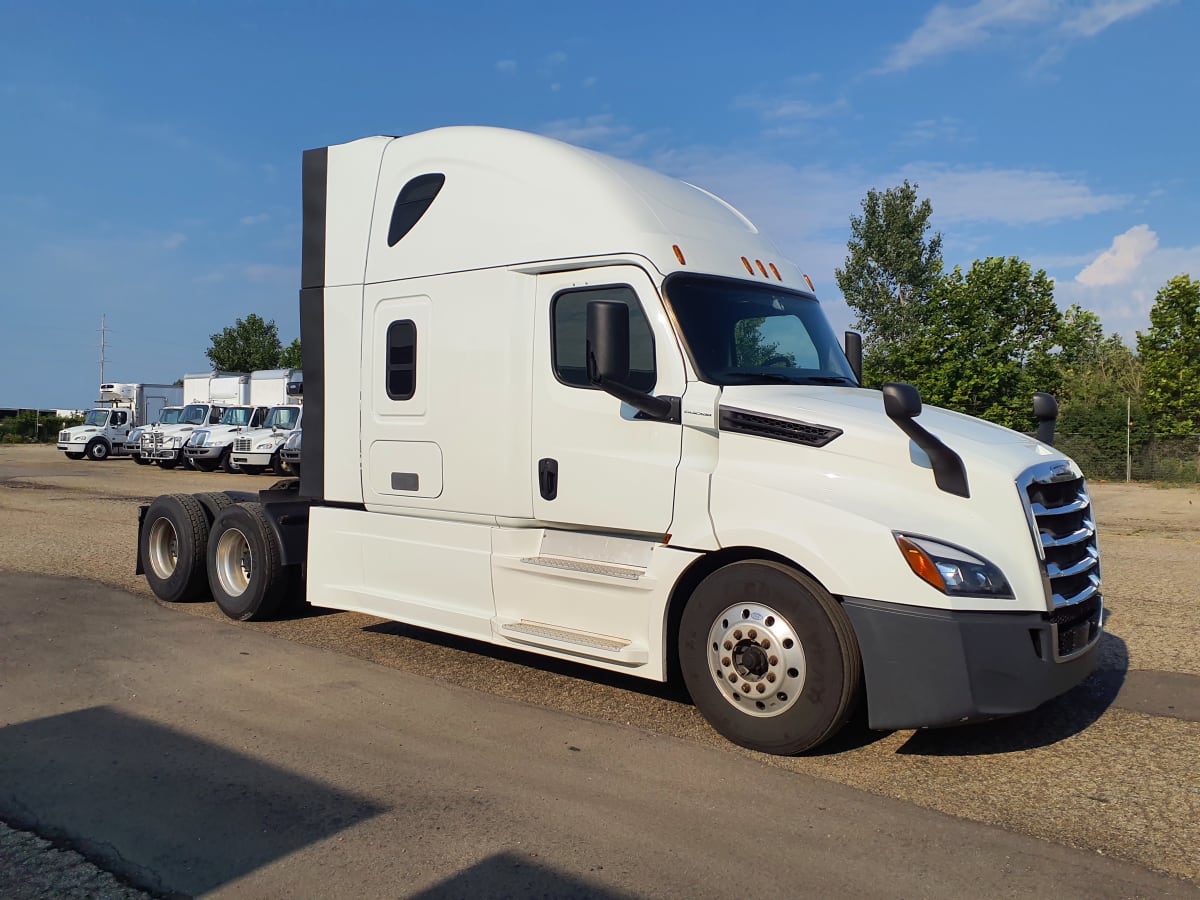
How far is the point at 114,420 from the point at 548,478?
127ft

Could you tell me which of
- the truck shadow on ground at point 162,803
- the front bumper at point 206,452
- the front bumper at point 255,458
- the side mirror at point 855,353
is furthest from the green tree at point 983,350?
the truck shadow on ground at point 162,803

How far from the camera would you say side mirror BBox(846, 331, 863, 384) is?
6.95 meters

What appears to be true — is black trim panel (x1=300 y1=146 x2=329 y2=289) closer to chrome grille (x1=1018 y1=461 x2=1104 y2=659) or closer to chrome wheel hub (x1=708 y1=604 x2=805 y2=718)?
chrome wheel hub (x1=708 y1=604 x2=805 y2=718)

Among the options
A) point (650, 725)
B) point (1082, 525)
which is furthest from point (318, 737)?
point (1082, 525)

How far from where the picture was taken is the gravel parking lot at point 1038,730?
13.9ft

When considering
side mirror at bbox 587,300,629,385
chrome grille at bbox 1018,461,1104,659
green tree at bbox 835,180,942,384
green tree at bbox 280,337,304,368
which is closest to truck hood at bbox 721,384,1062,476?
chrome grille at bbox 1018,461,1104,659

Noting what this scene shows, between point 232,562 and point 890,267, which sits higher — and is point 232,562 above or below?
below

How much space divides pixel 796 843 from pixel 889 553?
1369 mm

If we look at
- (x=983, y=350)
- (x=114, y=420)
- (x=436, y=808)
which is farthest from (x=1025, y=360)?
(x=436, y=808)

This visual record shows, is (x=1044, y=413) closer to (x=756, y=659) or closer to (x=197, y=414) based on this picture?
(x=756, y=659)

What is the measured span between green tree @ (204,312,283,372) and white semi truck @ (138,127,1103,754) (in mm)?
69788

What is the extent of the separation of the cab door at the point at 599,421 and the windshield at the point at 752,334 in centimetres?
17

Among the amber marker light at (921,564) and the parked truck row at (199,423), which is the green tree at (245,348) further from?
the amber marker light at (921,564)

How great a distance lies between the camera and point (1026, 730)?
5.41 m
